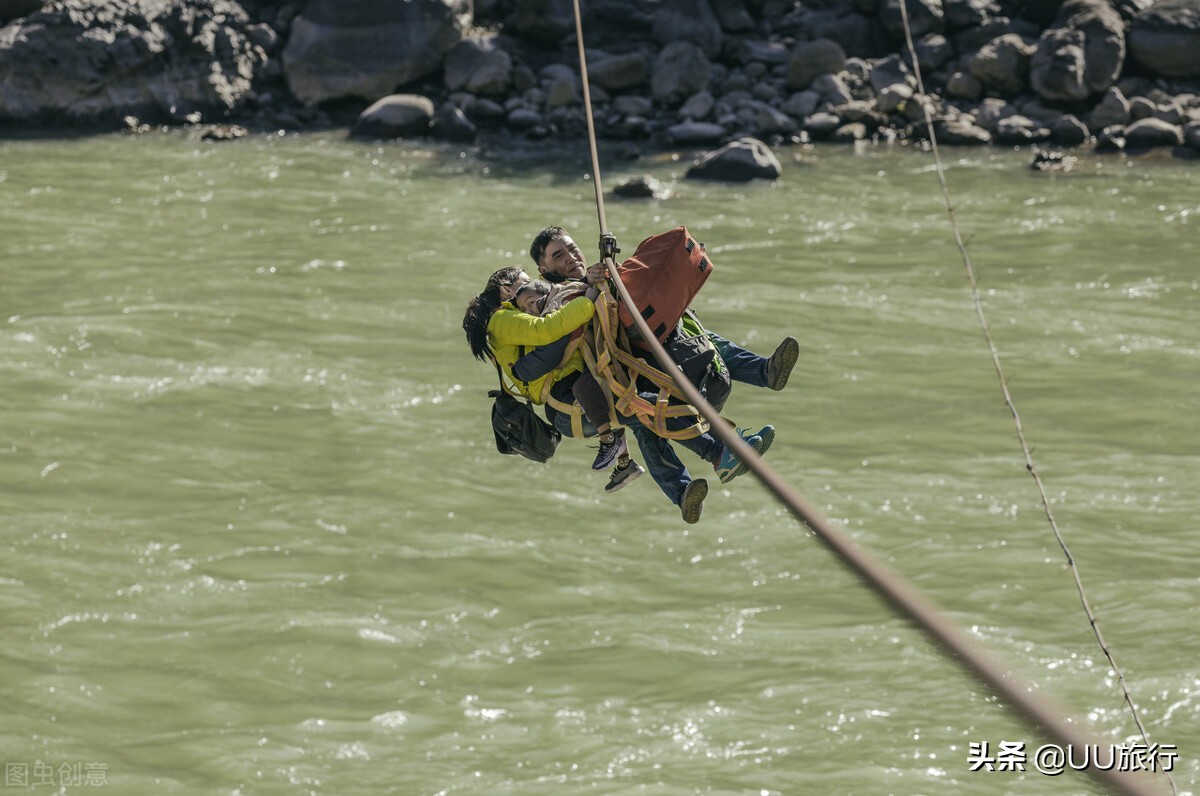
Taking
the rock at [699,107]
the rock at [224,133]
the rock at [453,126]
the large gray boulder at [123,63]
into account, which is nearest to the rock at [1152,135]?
the rock at [699,107]

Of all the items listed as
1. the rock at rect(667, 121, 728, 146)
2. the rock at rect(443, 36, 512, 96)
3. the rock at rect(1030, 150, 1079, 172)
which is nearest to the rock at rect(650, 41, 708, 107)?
the rock at rect(667, 121, 728, 146)

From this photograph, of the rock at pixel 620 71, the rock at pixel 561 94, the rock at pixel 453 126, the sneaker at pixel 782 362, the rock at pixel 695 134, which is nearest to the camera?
the sneaker at pixel 782 362

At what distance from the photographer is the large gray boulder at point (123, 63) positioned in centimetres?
2514

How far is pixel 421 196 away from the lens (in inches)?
875

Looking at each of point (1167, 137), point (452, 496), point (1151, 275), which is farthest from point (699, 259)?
point (1167, 137)

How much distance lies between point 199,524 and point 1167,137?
16.7m

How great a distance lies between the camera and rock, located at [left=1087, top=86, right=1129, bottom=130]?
79.0 ft

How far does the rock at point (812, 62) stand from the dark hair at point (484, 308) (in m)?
20.2

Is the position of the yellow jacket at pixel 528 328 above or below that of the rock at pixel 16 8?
below

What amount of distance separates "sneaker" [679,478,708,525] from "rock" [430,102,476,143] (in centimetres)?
1922

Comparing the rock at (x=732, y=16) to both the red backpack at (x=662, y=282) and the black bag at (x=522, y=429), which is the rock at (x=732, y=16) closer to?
the black bag at (x=522, y=429)

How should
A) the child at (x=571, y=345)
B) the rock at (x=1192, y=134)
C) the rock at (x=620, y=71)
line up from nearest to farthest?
the child at (x=571, y=345) → the rock at (x=1192, y=134) → the rock at (x=620, y=71)

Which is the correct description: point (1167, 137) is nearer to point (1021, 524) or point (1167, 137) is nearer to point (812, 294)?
point (812, 294)

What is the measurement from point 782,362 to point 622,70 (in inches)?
784
